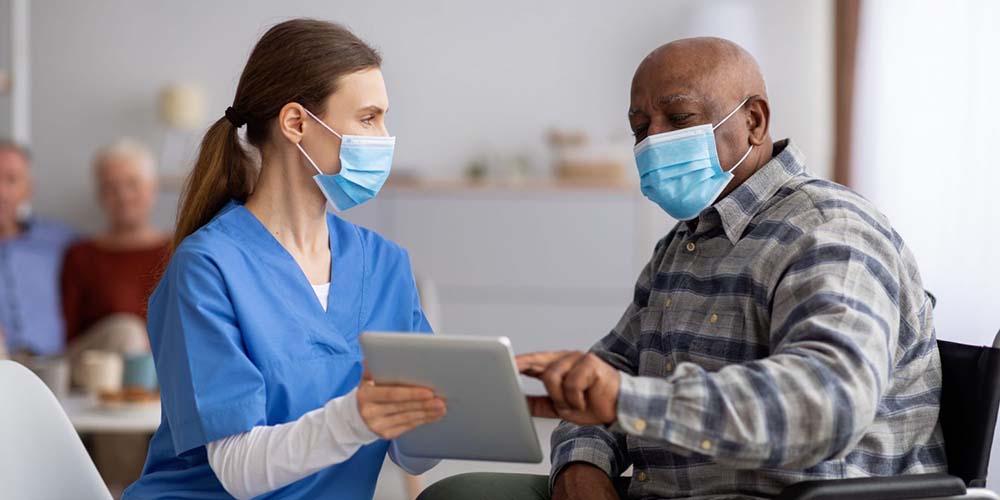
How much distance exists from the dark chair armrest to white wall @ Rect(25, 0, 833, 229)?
439 cm

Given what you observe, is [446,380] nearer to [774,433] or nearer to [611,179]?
[774,433]

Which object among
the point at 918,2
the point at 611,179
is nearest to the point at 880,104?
the point at 918,2

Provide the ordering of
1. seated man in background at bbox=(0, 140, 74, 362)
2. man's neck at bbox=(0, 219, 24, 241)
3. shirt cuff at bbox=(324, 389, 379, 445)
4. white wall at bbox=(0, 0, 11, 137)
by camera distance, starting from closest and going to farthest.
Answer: shirt cuff at bbox=(324, 389, 379, 445) < seated man in background at bbox=(0, 140, 74, 362) < man's neck at bbox=(0, 219, 24, 241) < white wall at bbox=(0, 0, 11, 137)

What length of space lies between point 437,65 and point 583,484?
4.33 metres

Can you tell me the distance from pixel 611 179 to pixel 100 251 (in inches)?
89.2

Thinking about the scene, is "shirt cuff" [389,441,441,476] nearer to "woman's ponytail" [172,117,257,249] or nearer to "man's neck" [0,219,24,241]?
"woman's ponytail" [172,117,257,249]

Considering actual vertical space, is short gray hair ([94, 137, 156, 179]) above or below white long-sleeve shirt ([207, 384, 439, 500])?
below

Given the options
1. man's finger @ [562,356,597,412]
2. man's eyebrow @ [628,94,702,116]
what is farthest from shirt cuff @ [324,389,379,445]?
man's eyebrow @ [628,94,702,116]

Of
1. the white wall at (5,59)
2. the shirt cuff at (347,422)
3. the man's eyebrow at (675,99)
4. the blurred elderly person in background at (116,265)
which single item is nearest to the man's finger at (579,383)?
the shirt cuff at (347,422)

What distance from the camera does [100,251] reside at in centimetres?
459

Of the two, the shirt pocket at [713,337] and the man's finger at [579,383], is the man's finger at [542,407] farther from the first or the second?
the shirt pocket at [713,337]

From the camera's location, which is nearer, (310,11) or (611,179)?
(611,179)

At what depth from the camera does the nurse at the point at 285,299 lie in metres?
1.57

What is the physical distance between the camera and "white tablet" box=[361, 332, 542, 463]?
1337 mm
